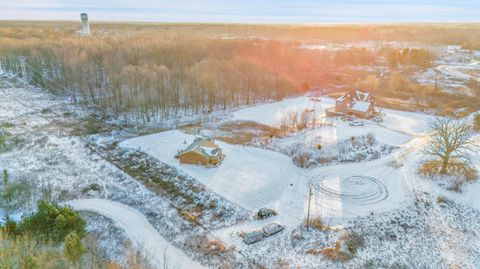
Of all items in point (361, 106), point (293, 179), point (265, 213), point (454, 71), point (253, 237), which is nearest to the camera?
point (253, 237)

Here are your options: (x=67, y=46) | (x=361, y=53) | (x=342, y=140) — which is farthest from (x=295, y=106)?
(x=361, y=53)

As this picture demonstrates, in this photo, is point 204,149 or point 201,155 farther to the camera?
point 204,149

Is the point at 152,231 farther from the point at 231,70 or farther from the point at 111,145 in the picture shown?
the point at 231,70

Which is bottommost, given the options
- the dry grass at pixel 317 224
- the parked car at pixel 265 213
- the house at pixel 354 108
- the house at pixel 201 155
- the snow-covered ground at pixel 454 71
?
the dry grass at pixel 317 224

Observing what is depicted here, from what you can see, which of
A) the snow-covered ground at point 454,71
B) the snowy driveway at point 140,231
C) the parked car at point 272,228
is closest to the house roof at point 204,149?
the snowy driveway at point 140,231

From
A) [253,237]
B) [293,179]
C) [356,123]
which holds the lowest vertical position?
[253,237]

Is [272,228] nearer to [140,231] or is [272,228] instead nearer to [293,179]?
[293,179]

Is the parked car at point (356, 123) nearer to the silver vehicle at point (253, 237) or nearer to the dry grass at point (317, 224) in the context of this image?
the dry grass at point (317, 224)

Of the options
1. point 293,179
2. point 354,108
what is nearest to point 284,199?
point 293,179
